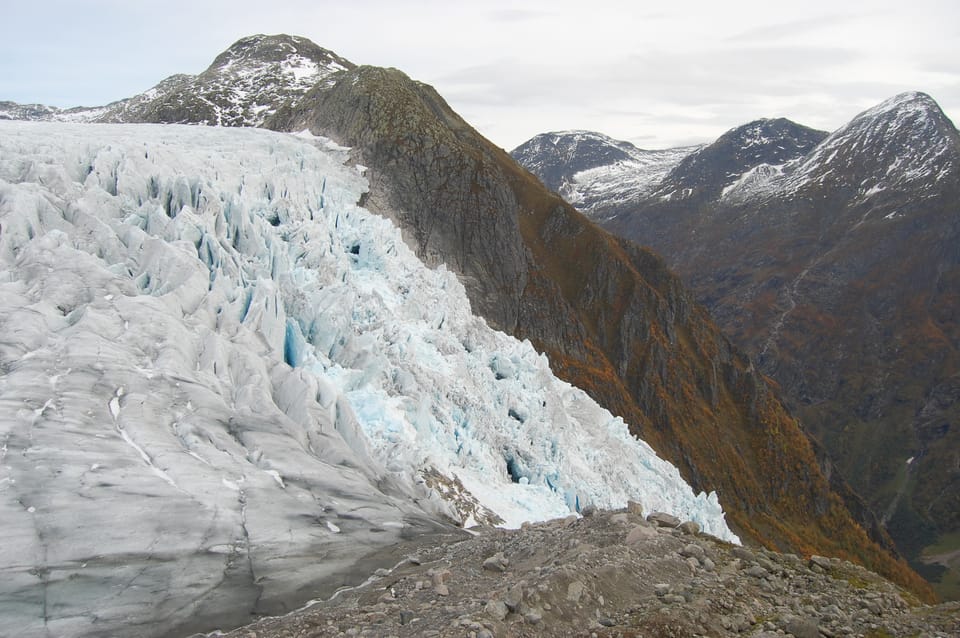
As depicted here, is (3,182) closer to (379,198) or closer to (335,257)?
(335,257)

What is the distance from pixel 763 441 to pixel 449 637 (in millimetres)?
117373

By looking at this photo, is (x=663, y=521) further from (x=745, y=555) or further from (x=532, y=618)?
(x=532, y=618)

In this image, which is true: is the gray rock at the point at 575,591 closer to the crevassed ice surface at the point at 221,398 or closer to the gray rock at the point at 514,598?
the gray rock at the point at 514,598

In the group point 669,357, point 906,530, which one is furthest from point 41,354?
point 906,530

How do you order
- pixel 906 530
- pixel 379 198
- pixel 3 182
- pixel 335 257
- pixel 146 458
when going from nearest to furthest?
pixel 146 458 < pixel 3 182 < pixel 335 257 < pixel 379 198 < pixel 906 530

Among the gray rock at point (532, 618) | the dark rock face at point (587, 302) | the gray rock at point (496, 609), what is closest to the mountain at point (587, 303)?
the dark rock face at point (587, 302)

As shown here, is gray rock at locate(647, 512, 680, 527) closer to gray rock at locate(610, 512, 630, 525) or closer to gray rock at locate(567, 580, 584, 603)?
gray rock at locate(610, 512, 630, 525)

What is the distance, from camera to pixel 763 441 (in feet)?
382

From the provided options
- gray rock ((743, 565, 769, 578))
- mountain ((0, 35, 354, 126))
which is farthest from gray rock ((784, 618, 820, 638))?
mountain ((0, 35, 354, 126))

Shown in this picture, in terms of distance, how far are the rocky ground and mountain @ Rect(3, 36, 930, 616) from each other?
28200mm

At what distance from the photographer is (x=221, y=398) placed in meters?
19.6

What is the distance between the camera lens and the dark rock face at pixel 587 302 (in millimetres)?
64250

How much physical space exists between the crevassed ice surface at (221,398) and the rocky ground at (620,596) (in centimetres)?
239

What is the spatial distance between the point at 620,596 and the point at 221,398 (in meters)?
12.6
